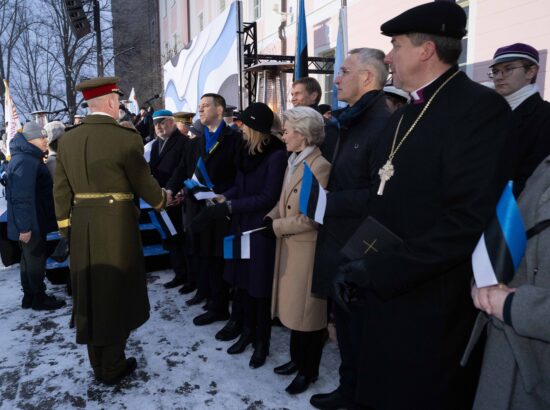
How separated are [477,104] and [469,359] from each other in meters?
0.96

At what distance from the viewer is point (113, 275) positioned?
2.91 meters

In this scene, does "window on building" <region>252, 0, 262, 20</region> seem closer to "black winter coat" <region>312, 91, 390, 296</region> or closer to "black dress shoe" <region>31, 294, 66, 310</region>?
"black dress shoe" <region>31, 294, 66, 310</region>

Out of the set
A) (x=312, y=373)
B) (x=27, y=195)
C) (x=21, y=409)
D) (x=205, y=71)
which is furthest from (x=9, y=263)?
(x=205, y=71)

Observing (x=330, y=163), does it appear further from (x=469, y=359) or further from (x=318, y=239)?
(x=469, y=359)

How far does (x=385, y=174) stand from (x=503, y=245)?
561mm

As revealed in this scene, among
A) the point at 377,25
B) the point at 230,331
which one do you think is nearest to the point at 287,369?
the point at 230,331

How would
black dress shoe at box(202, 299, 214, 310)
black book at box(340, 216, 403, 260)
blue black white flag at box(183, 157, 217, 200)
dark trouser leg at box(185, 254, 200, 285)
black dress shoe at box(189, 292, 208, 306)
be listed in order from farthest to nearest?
dark trouser leg at box(185, 254, 200, 285), black dress shoe at box(189, 292, 208, 306), black dress shoe at box(202, 299, 214, 310), blue black white flag at box(183, 157, 217, 200), black book at box(340, 216, 403, 260)

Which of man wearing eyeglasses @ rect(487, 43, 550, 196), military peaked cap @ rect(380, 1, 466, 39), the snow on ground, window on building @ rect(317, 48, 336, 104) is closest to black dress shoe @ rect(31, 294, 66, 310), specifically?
the snow on ground

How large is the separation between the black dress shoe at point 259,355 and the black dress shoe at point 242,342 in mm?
171

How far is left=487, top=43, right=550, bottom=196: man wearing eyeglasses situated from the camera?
110 inches

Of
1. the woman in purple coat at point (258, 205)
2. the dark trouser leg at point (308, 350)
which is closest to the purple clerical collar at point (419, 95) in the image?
the woman in purple coat at point (258, 205)

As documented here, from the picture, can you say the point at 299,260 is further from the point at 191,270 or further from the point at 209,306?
the point at 191,270

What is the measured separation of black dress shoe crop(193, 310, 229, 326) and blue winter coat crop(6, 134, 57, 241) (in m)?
2.03

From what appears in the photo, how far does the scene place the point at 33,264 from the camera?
4.38 metres
